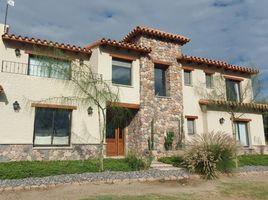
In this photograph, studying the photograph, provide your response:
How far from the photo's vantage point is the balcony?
13.2 metres

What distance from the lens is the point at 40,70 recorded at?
48.4ft

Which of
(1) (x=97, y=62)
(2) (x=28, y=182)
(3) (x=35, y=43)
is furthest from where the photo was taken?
(1) (x=97, y=62)

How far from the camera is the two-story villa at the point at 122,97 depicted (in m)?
13.1

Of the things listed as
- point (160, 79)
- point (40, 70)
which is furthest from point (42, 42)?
point (160, 79)

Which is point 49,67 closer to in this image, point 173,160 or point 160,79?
point 160,79

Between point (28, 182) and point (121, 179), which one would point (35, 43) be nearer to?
point (28, 182)

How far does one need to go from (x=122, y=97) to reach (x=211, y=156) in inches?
261

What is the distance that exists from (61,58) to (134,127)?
6.52m

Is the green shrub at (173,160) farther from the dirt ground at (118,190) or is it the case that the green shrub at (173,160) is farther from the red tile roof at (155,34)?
the red tile roof at (155,34)

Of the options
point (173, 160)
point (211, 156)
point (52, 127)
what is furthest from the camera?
point (173, 160)

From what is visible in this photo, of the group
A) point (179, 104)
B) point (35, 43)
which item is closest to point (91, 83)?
point (35, 43)

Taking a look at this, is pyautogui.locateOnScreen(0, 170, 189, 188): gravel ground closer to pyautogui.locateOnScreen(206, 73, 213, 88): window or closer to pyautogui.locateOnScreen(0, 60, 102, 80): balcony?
pyautogui.locateOnScreen(0, 60, 102, 80): balcony

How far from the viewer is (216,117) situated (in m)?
19.1

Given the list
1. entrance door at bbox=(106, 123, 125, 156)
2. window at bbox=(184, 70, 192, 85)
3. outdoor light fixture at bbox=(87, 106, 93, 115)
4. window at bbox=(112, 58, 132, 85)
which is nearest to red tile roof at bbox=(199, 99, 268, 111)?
window at bbox=(184, 70, 192, 85)
